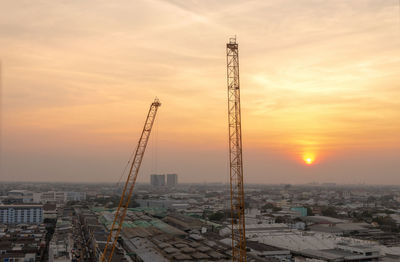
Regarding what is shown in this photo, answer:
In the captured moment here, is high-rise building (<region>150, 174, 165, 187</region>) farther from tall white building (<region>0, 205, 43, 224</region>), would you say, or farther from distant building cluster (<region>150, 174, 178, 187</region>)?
tall white building (<region>0, 205, 43, 224</region>)

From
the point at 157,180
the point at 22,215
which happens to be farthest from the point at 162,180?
the point at 22,215

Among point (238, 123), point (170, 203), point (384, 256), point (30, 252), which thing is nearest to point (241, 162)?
point (238, 123)

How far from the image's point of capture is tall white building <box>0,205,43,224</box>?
3888 cm

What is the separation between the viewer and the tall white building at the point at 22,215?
128ft

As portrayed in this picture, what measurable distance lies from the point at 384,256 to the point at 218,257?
8.56m

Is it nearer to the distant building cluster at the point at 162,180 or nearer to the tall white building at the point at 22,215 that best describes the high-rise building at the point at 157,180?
the distant building cluster at the point at 162,180

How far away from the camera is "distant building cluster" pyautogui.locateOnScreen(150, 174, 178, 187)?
497ft

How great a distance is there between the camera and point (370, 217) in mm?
44938

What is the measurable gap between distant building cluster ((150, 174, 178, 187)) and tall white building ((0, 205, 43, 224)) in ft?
357

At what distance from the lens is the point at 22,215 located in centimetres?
3903

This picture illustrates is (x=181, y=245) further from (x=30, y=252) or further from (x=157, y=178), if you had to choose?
(x=157, y=178)

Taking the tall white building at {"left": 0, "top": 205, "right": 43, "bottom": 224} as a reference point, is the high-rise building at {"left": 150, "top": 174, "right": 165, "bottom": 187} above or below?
above

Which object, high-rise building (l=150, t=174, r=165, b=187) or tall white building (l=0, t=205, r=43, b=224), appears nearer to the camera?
tall white building (l=0, t=205, r=43, b=224)

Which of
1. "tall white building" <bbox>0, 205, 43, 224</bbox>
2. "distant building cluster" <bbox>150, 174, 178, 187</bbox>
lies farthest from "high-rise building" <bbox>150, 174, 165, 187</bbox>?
"tall white building" <bbox>0, 205, 43, 224</bbox>
